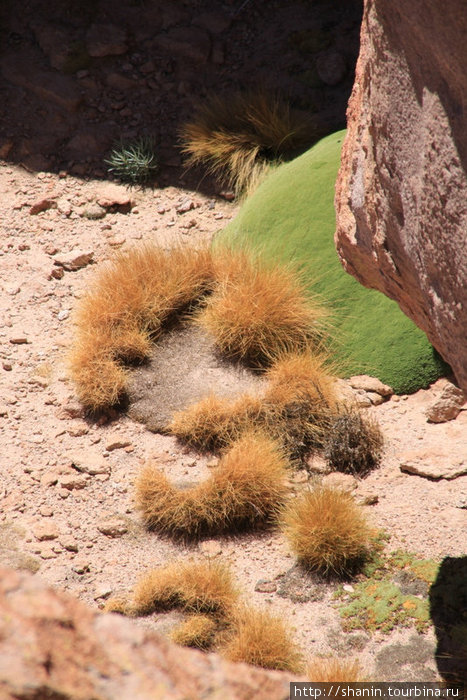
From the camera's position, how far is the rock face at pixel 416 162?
1997 mm

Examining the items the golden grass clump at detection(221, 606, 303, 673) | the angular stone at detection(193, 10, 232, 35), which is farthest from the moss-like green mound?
the angular stone at detection(193, 10, 232, 35)

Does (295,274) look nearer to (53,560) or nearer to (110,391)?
(110,391)

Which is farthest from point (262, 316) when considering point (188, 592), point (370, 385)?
point (188, 592)

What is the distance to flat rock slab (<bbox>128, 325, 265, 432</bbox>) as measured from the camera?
449 centimetres

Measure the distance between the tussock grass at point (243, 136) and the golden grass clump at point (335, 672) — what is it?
4054 millimetres

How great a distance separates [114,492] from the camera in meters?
4.03

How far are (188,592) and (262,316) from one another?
1967 millimetres

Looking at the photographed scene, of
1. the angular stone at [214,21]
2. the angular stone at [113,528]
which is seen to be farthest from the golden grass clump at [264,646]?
the angular stone at [214,21]

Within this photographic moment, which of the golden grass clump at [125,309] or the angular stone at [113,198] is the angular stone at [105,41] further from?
the golden grass clump at [125,309]

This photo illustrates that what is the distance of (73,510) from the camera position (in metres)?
3.92

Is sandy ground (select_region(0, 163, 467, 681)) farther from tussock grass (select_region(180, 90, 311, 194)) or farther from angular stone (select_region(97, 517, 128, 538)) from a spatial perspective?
tussock grass (select_region(180, 90, 311, 194))

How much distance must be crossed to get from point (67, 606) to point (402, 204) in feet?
5.64

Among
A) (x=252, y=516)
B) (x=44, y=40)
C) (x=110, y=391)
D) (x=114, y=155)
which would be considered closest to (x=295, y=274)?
(x=110, y=391)

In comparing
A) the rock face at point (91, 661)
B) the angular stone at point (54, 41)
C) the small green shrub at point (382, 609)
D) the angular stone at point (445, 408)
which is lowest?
the small green shrub at point (382, 609)
